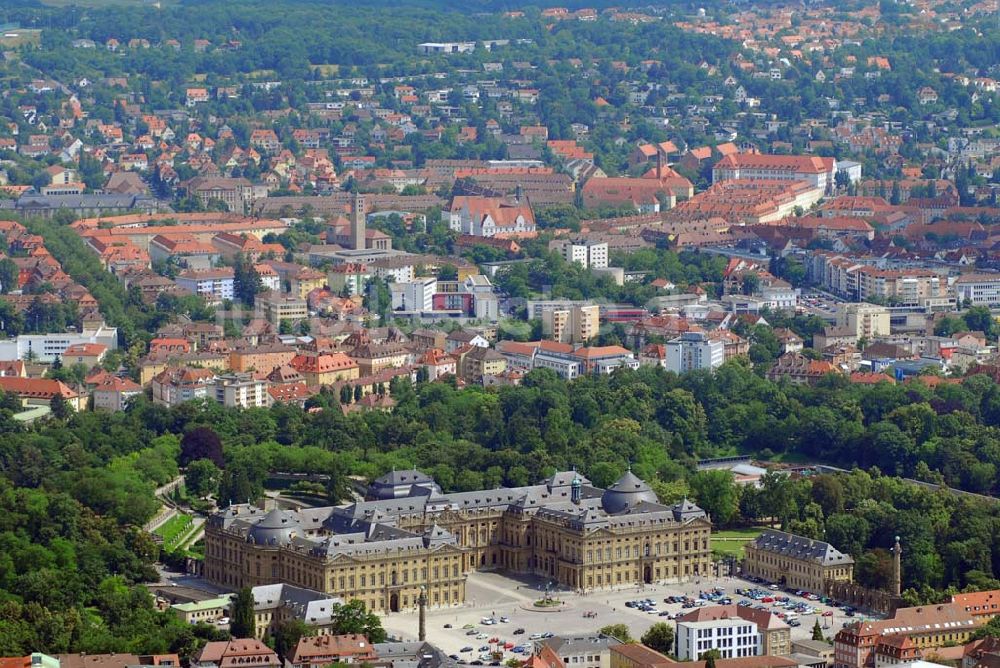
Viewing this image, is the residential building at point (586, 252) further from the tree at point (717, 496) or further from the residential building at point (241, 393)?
the tree at point (717, 496)

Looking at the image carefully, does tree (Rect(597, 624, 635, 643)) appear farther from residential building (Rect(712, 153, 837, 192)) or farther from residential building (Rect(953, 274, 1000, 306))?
Answer: residential building (Rect(712, 153, 837, 192))

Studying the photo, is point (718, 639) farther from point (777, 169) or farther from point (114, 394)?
point (777, 169)

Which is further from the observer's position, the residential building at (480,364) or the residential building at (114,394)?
the residential building at (480,364)

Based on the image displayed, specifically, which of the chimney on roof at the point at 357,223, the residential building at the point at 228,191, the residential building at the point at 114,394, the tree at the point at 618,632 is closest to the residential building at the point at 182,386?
the residential building at the point at 114,394

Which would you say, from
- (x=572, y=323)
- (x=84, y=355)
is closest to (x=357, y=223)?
(x=572, y=323)

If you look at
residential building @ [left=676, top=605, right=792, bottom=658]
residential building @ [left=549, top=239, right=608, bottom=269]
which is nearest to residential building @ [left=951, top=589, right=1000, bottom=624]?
residential building @ [left=676, top=605, right=792, bottom=658]

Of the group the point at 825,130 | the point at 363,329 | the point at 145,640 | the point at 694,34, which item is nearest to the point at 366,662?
the point at 145,640
